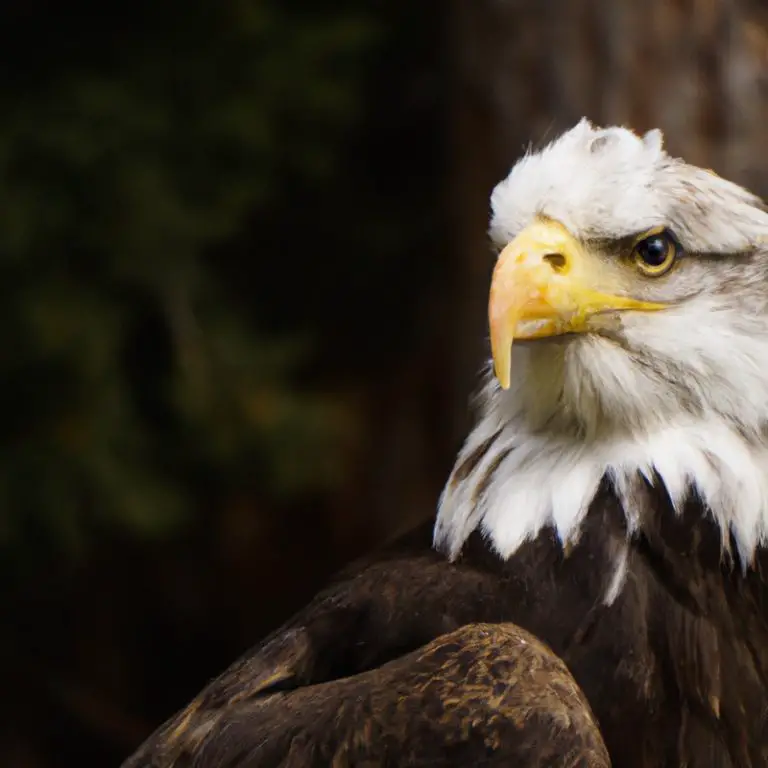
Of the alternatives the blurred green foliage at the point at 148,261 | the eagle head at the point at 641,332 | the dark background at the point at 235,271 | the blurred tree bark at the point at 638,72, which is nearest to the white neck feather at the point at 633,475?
the eagle head at the point at 641,332

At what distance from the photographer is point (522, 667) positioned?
1.60 metres

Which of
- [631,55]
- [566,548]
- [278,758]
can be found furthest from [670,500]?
[631,55]

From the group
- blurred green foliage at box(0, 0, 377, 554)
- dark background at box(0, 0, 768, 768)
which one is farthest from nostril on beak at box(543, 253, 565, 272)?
blurred green foliage at box(0, 0, 377, 554)

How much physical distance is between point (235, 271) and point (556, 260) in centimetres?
308

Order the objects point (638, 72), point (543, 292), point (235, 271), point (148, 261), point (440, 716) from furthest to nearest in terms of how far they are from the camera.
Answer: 1. point (235, 271)
2. point (148, 261)
3. point (638, 72)
4. point (543, 292)
5. point (440, 716)

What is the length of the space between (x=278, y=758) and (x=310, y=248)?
3.32m

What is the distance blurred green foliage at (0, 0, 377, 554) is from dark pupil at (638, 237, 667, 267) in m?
2.03

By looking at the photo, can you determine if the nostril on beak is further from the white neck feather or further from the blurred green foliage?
the blurred green foliage

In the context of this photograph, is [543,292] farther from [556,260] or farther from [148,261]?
[148,261]

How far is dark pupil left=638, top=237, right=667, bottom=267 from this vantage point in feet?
5.85

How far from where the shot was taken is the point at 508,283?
5.62 ft

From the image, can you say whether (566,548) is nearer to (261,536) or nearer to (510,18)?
(510,18)

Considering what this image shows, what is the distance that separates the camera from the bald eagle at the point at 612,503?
1702 mm

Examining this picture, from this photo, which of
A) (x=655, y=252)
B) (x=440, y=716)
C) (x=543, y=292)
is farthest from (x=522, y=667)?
(x=655, y=252)
